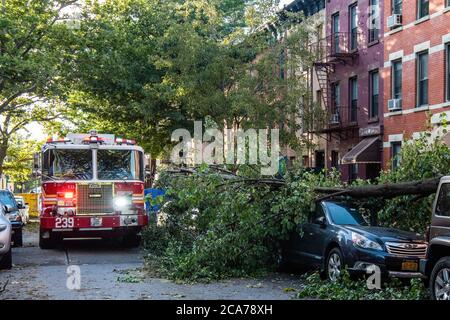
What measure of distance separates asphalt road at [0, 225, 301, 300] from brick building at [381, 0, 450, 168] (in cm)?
1165

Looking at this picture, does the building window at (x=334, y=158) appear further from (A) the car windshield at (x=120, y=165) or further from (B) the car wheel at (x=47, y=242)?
(B) the car wheel at (x=47, y=242)

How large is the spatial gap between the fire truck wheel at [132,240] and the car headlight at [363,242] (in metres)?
7.99

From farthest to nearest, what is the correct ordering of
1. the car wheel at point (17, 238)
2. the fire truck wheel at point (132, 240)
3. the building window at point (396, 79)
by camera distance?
the building window at point (396, 79) → the car wheel at point (17, 238) → the fire truck wheel at point (132, 240)

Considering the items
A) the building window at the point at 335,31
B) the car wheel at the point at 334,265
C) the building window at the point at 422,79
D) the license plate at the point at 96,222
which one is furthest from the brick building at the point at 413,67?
the car wheel at the point at 334,265

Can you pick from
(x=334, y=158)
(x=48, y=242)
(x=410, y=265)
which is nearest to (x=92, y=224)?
(x=48, y=242)

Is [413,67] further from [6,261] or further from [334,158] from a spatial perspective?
[6,261]

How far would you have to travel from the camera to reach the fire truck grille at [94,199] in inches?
628

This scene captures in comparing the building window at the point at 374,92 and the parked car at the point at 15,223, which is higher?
the building window at the point at 374,92

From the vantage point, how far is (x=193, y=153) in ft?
83.5

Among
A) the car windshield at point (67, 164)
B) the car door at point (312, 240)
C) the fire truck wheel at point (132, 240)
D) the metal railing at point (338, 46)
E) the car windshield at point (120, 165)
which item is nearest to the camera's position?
the car door at point (312, 240)

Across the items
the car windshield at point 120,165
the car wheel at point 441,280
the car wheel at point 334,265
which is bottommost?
the car wheel at point 334,265

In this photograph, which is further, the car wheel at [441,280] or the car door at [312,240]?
the car door at [312,240]

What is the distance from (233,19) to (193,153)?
1218cm
